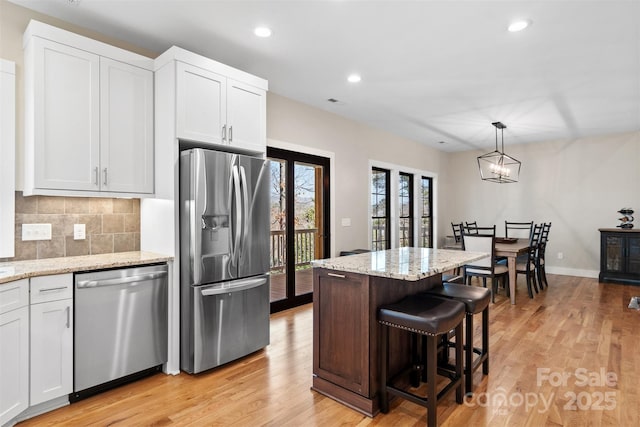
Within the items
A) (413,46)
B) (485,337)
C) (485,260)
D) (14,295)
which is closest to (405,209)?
(485,260)

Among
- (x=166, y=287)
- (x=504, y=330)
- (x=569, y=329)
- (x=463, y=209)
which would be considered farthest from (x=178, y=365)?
(x=463, y=209)

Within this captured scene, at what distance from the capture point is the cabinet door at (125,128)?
2.69 metres

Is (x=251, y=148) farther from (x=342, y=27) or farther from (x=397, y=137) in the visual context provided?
(x=397, y=137)

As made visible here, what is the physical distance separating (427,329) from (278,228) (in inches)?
113

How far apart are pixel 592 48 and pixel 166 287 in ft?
13.6

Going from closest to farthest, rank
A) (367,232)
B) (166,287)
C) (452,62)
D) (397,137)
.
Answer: (166,287)
(452,62)
(367,232)
(397,137)

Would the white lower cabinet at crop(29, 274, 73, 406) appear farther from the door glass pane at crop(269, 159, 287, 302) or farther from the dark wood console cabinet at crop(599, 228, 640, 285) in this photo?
the dark wood console cabinet at crop(599, 228, 640, 285)

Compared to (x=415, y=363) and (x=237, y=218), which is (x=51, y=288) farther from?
(x=415, y=363)

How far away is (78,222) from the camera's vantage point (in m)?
2.80

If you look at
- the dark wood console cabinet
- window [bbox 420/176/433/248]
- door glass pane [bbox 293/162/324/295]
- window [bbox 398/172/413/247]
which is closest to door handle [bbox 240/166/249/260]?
door glass pane [bbox 293/162/324/295]

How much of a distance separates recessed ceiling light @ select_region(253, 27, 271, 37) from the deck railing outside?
2.37 m

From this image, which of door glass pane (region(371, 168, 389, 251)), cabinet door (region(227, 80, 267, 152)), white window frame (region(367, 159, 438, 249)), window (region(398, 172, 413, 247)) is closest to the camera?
cabinet door (region(227, 80, 267, 152))

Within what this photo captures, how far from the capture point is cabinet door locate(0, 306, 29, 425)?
197 cm

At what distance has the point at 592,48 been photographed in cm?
314
